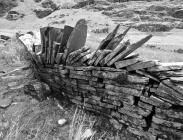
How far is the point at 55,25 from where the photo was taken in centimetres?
1792

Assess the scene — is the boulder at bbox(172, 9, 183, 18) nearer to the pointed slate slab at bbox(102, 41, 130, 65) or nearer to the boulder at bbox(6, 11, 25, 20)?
the pointed slate slab at bbox(102, 41, 130, 65)

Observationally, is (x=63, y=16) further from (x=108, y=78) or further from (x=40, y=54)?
(x=108, y=78)

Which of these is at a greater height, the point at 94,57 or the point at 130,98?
the point at 94,57

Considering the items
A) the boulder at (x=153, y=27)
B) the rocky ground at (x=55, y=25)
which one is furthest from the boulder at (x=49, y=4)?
the boulder at (x=153, y=27)

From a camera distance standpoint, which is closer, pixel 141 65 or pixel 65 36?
pixel 141 65

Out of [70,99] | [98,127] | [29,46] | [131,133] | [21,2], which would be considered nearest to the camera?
[131,133]

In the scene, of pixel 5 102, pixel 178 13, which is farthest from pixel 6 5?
pixel 5 102

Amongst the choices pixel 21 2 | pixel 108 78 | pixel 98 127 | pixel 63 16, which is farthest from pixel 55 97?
pixel 21 2

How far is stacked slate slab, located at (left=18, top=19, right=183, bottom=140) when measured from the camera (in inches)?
110

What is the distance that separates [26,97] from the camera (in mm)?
4535

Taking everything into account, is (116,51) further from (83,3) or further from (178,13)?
(83,3)

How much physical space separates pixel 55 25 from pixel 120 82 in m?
15.8

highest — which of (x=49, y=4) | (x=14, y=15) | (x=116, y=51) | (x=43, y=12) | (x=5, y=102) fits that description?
(x=49, y=4)

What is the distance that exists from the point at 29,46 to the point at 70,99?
6.49ft
